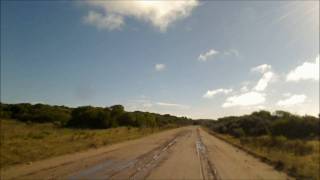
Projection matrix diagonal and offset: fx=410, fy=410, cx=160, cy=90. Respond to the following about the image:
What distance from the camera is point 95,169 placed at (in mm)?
17359

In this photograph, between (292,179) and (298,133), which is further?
(298,133)

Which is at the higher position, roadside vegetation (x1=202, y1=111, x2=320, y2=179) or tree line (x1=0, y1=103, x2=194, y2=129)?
tree line (x1=0, y1=103, x2=194, y2=129)

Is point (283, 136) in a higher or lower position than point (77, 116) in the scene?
lower

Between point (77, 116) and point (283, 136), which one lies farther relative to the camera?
point (77, 116)

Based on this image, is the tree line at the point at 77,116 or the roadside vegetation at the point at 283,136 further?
the tree line at the point at 77,116

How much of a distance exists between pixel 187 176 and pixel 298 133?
54.4 meters

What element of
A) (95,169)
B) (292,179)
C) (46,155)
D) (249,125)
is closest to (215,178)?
(292,179)

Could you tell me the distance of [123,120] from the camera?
9306 cm

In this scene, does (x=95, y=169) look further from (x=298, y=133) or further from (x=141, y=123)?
(x=141, y=123)

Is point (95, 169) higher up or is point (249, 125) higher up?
point (249, 125)

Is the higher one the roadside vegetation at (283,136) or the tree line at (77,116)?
the tree line at (77,116)

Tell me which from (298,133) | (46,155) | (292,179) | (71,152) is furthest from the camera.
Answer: (298,133)

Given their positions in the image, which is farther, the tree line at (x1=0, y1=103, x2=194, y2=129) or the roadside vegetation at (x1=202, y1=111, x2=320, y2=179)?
the tree line at (x1=0, y1=103, x2=194, y2=129)

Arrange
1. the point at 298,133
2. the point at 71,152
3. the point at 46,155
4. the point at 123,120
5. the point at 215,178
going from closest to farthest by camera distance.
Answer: the point at 215,178, the point at 46,155, the point at 71,152, the point at 298,133, the point at 123,120
